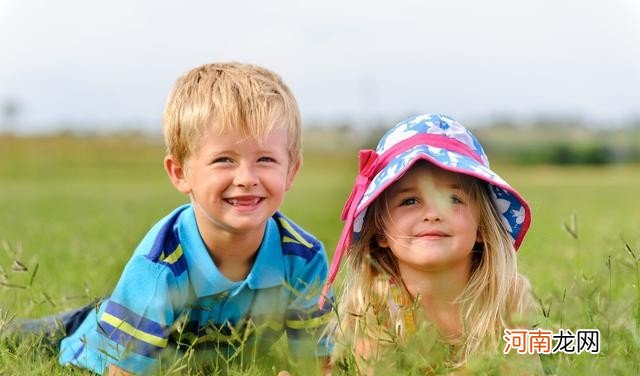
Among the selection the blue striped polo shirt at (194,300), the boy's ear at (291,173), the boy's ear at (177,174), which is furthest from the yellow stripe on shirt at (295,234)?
the boy's ear at (177,174)

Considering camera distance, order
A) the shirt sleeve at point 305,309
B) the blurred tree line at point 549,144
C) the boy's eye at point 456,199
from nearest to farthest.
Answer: the boy's eye at point 456,199 → the shirt sleeve at point 305,309 → the blurred tree line at point 549,144

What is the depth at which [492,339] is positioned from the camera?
3.03m

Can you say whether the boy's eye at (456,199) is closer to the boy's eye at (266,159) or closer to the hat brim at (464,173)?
the hat brim at (464,173)

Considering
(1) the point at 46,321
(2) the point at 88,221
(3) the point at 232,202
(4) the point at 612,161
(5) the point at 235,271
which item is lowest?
(4) the point at 612,161

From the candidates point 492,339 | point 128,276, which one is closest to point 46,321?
point 128,276

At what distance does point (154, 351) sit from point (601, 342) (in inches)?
60.7

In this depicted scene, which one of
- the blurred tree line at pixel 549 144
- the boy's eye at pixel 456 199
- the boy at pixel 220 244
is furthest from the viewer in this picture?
the blurred tree line at pixel 549 144

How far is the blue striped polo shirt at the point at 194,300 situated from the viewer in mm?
3225

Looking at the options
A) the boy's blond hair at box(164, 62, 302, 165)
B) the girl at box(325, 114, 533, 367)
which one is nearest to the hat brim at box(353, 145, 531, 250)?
the girl at box(325, 114, 533, 367)

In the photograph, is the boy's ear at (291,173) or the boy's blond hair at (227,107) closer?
the boy's blond hair at (227,107)

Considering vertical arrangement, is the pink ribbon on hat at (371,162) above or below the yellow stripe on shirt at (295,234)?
above

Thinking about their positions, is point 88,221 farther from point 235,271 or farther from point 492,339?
point 492,339

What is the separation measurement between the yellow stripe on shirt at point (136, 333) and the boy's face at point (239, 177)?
493 mm

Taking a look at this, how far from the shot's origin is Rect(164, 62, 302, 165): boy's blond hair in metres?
3.32
